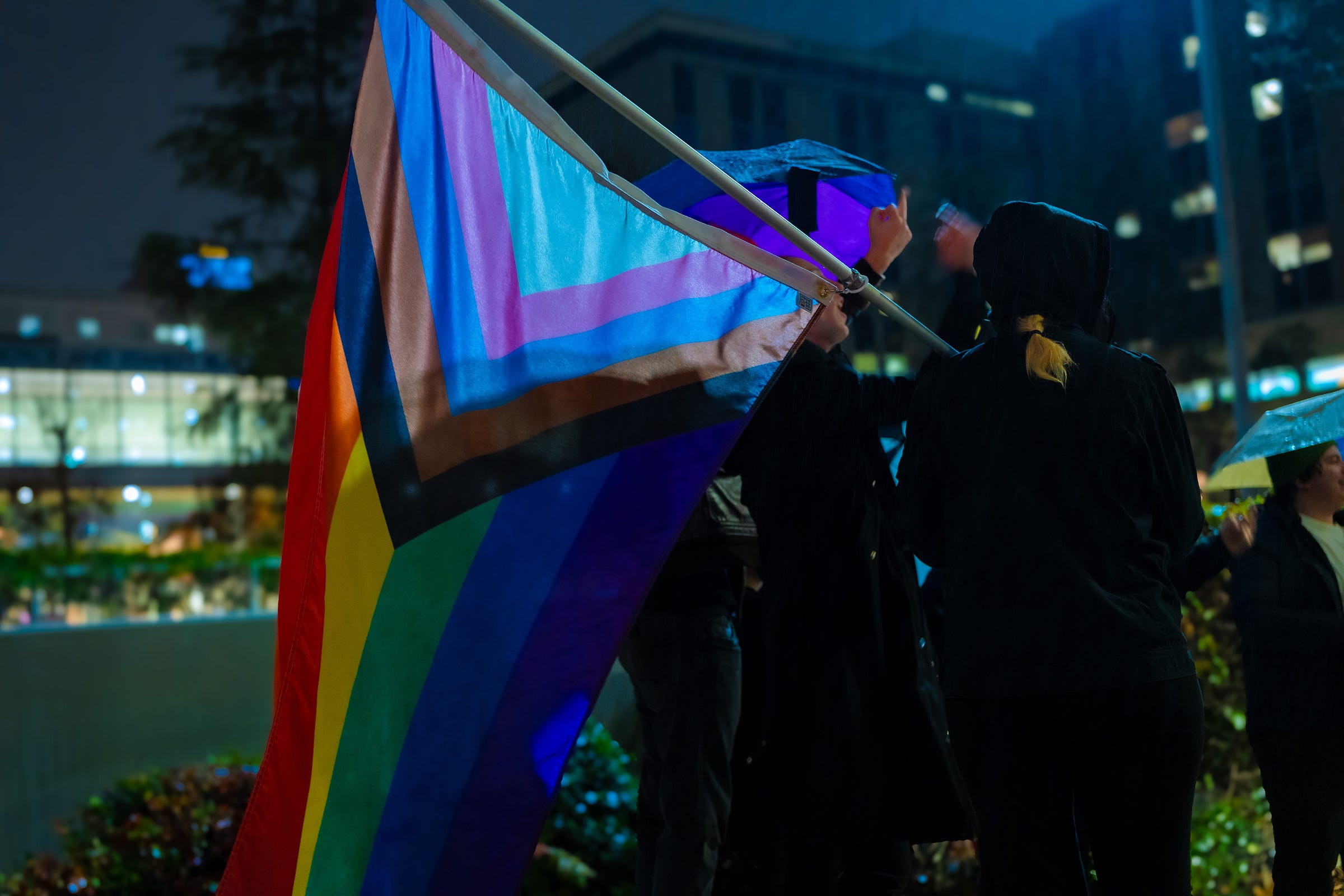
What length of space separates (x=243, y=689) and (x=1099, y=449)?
6.91 m

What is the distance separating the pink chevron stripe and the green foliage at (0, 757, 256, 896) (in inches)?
128

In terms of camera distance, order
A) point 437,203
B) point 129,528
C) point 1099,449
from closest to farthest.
→ 1. point 1099,449
2. point 437,203
3. point 129,528

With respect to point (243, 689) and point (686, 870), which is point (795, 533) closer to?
point (686, 870)

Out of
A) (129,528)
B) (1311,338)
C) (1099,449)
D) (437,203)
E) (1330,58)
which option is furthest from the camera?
(129,528)

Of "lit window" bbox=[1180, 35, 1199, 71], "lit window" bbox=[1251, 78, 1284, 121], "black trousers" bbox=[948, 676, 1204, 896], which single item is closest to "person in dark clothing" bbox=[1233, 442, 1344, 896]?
"black trousers" bbox=[948, 676, 1204, 896]

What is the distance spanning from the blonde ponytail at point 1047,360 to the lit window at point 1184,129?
17.7 metres

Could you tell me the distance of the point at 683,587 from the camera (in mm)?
2920

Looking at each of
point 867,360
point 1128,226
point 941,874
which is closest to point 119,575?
point 941,874

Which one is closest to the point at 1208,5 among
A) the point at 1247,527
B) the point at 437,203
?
the point at 1247,527

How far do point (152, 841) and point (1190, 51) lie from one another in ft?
54.6

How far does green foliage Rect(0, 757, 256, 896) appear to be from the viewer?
459 cm

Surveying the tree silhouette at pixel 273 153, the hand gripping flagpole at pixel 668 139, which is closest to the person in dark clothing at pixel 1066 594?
the hand gripping flagpole at pixel 668 139

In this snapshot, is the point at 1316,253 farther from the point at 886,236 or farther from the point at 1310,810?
the point at 886,236

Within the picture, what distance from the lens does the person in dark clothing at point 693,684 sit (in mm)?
2832
